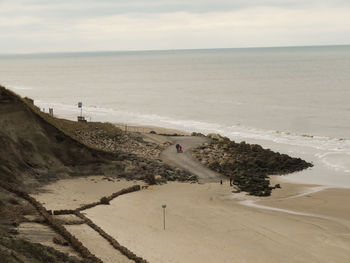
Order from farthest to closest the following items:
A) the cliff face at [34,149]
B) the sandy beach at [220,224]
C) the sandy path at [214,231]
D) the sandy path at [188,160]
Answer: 1. the sandy path at [188,160]
2. the cliff face at [34,149]
3. the sandy beach at [220,224]
4. the sandy path at [214,231]

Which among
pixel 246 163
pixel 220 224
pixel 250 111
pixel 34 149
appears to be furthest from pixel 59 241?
pixel 250 111

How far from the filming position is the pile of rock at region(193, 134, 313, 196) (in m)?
35.9

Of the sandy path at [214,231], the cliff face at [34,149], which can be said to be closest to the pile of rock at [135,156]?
the cliff face at [34,149]

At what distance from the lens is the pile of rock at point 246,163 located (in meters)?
35.9

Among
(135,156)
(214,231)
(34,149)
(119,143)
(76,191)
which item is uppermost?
(34,149)

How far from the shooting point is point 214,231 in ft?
79.8

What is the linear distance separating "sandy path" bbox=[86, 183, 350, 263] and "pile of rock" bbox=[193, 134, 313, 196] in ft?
17.2

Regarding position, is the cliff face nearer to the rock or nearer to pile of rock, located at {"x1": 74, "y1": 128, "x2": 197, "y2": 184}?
pile of rock, located at {"x1": 74, "y1": 128, "x2": 197, "y2": 184}

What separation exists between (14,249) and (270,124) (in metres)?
55.8

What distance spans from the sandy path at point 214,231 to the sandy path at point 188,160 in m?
6.17

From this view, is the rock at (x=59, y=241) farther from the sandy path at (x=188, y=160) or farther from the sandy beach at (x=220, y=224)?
the sandy path at (x=188, y=160)

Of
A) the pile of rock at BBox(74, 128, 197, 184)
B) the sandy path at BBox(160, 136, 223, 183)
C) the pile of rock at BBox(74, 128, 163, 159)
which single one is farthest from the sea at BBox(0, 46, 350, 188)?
the pile of rock at BBox(74, 128, 163, 159)

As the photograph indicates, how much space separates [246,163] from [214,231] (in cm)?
1697

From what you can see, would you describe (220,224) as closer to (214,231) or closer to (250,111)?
(214,231)
